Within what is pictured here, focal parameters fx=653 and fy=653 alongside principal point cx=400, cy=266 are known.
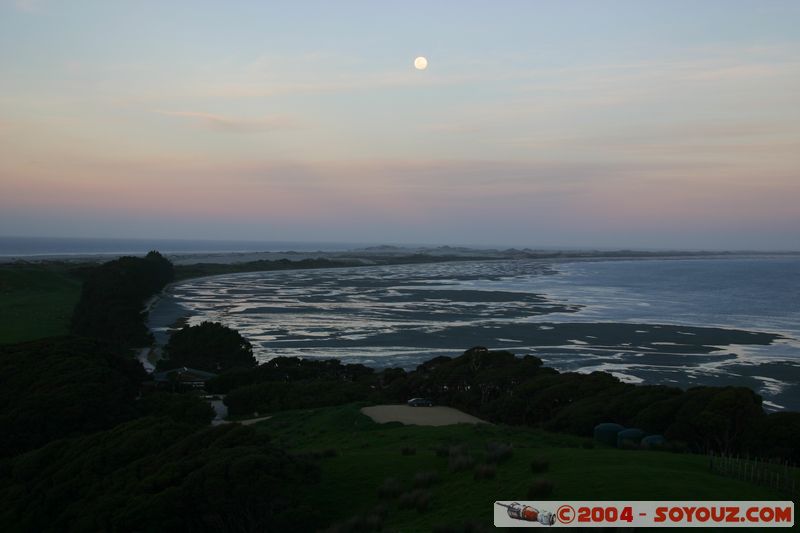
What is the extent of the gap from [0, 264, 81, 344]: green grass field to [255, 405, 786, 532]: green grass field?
126ft

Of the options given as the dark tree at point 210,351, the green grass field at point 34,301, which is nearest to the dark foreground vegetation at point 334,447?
the dark tree at point 210,351

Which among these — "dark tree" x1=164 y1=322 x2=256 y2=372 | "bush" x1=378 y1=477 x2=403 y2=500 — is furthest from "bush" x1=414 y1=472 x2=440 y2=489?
"dark tree" x1=164 y1=322 x2=256 y2=372

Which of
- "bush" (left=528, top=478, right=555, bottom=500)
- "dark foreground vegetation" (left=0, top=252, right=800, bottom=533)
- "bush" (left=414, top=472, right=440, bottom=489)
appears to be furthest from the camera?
"bush" (left=414, top=472, right=440, bottom=489)

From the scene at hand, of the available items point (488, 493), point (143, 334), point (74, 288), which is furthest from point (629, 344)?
point (74, 288)

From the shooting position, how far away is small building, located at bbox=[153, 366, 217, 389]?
113ft

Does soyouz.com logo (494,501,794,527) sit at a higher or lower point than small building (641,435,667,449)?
higher

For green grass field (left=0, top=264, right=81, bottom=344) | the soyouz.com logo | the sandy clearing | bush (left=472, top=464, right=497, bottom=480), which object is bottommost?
the sandy clearing

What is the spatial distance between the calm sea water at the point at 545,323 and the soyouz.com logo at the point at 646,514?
953 inches

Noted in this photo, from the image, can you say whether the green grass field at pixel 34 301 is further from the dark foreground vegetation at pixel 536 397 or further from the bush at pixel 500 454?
the bush at pixel 500 454

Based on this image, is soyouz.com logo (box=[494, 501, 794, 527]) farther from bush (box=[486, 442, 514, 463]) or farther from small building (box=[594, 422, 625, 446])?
small building (box=[594, 422, 625, 446])

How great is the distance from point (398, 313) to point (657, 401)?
48230 mm

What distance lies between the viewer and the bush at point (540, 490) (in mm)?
11852

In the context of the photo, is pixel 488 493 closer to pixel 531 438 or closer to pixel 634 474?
pixel 634 474

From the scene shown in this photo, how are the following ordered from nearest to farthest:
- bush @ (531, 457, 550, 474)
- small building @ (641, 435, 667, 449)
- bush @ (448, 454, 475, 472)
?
bush @ (531, 457, 550, 474)
bush @ (448, 454, 475, 472)
small building @ (641, 435, 667, 449)
